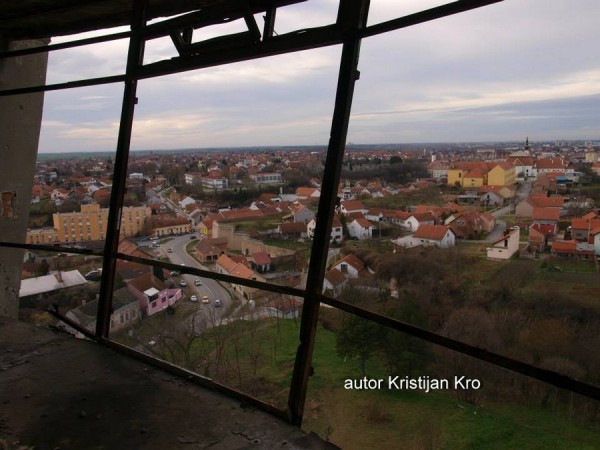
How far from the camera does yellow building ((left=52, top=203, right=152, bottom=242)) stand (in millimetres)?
4461

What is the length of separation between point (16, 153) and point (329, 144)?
11.2 ft

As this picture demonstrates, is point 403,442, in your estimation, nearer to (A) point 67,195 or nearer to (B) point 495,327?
(B) point 495,327

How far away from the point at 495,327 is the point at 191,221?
310 cm

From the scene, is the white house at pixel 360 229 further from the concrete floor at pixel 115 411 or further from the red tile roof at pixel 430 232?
the concrete floor at pixel 115 411

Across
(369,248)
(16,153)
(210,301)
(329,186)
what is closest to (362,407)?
(210,301)

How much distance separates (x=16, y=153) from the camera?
406 centimetres

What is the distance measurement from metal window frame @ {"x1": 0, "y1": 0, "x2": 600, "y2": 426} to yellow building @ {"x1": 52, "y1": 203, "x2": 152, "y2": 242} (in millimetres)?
1254

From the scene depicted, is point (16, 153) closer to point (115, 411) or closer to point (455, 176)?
point (115, 411)

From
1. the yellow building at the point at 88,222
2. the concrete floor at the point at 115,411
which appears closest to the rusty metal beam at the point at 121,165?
the concrete floor at the point at 115,411

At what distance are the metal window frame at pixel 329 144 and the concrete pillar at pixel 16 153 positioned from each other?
1.27 m

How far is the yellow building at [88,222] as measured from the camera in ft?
14.6

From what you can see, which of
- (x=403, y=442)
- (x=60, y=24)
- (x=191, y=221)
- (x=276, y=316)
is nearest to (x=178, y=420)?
(x=191, y=221)

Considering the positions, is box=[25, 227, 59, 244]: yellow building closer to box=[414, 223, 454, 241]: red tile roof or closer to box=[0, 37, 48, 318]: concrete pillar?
box=[0, 37, 48, 318]: concrete pillar

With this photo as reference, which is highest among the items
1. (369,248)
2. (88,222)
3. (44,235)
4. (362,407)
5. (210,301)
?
(369,248)
